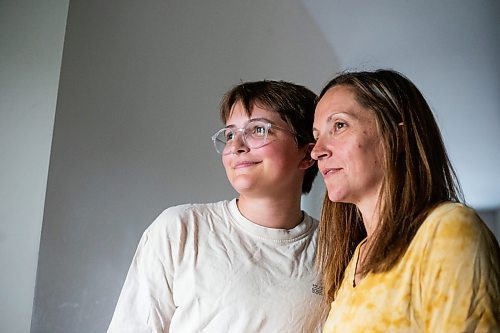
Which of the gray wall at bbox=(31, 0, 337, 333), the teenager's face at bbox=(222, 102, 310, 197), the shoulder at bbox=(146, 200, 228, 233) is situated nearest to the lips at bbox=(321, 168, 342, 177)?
the teenager's face at bbox=(222, 102, 310, 197)

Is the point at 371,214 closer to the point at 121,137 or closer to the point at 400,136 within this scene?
the point at 400,136

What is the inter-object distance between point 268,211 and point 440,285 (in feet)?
1.76

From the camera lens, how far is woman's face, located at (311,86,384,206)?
2.83ft

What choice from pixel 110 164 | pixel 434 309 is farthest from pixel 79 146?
pixel 434 309

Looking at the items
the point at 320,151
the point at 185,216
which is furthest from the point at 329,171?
the point at 185,216

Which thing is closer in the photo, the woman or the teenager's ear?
the woman

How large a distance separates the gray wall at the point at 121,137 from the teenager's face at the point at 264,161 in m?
0.41

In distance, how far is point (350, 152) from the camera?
2.85ft

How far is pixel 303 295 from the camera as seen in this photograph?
107 centimetres

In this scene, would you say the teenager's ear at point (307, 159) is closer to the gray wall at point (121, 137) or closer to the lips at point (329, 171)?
the lips at point (329, 171)

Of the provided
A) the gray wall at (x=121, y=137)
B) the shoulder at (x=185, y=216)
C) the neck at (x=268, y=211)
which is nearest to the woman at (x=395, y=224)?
the neck at (x=268, y=211)

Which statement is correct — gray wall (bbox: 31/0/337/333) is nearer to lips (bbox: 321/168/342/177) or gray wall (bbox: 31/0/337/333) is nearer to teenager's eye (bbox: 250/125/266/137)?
teenager's eye (bbox: 250/125/266/137)

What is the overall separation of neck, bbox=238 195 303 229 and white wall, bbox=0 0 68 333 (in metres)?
0.51

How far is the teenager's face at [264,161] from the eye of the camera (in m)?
1.11
